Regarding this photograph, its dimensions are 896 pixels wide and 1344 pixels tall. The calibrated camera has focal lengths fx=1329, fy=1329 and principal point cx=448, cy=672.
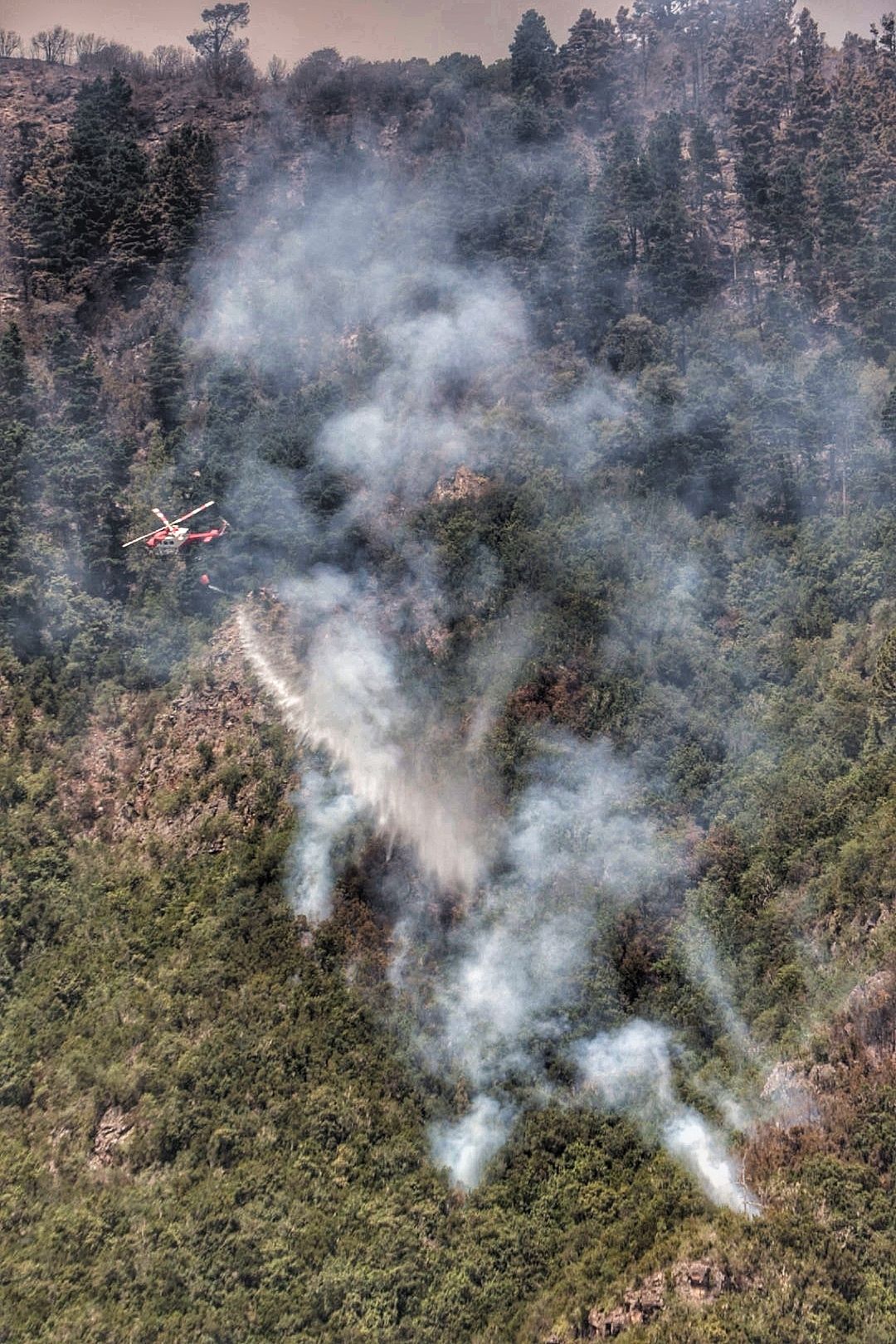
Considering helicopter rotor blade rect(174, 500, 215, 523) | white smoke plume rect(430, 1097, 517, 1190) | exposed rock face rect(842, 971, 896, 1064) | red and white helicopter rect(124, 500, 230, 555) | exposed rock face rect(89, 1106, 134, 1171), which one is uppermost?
helicopter rotor blade rect(174, 500, 215, 523)

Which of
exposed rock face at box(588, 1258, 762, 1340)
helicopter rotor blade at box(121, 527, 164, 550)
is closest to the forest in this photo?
exposed rock face at box(588, 1258, 762, 1340)

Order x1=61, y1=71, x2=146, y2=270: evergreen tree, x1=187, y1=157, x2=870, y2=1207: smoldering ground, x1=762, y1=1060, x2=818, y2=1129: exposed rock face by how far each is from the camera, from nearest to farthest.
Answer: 1. x1=762, y1=1060, x2=818, y2=1129: exposed rock face
2. x1=187, y1=157, x2=870, y2=1207: smoldering ground
3. x1=61, y1=71, x2=146, y2=270: evergreen tree

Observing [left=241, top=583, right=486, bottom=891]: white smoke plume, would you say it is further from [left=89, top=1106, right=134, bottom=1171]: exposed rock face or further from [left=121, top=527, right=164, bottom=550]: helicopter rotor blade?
[left=89, top=1106, right=134, bottom=1171]: exposed rock face

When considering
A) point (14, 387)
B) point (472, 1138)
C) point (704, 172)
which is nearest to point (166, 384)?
point (14, 387)

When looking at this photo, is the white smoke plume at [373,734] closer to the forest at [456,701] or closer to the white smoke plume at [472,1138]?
the forest at [456,701]

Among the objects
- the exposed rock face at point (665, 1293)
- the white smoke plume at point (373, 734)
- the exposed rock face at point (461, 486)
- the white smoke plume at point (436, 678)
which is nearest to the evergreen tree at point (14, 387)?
the white smoke plume at point (436, 678)

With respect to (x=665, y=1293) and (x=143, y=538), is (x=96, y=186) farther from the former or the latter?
(x=665, y=1293)

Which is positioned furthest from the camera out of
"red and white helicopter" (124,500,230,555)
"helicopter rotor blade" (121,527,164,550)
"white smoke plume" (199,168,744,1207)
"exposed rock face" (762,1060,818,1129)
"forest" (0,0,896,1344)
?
"helicopter rotor blade" (121,527,164,550)
